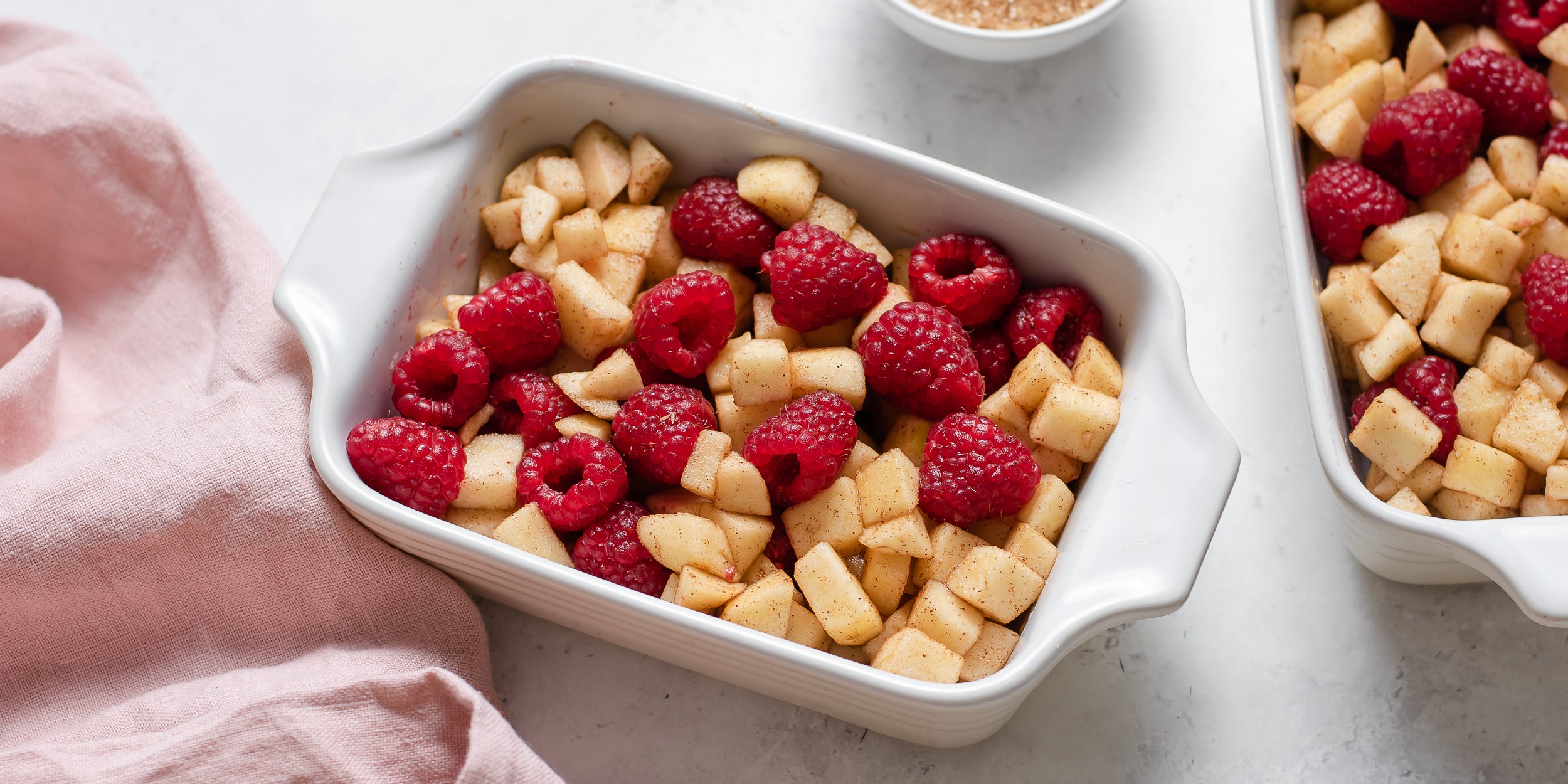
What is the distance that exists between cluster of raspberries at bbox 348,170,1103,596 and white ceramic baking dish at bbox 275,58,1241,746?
41 millimetres

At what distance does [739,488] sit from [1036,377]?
311mm

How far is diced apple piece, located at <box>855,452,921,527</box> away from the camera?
45.7 inches

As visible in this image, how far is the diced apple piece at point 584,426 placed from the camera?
121 cm

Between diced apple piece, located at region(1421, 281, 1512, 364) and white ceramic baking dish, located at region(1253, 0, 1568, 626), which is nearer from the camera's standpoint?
white ceramic baking dish, located at region(1253, 0, 1568, 626)

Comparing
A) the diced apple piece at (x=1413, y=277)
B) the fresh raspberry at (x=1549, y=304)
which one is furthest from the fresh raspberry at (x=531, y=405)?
the fresh raspberry at (x=1549, y=304)

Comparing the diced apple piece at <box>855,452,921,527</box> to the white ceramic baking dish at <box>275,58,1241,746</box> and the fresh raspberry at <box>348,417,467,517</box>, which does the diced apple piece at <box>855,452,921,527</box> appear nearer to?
the white ceramic baking dish at <box>275,58,1241,746</box>

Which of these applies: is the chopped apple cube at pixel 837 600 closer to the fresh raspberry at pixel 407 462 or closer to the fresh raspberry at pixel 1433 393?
the fresh raspberry at pixel 407 462

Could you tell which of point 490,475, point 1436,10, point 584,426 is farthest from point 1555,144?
point 490,475

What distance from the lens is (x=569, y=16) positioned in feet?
5.34

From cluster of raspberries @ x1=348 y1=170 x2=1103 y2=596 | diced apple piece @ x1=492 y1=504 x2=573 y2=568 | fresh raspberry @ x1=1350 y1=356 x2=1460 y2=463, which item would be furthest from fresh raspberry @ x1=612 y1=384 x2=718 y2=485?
fresh raspberry @ x1=1350 y1=356 x2=1460 y2=463

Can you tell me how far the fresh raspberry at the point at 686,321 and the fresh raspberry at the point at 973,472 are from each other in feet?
0.82

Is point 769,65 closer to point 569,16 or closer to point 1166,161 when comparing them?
point 569,16

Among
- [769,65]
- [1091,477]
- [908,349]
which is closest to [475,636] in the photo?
[908,349]

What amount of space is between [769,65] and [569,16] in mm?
282
